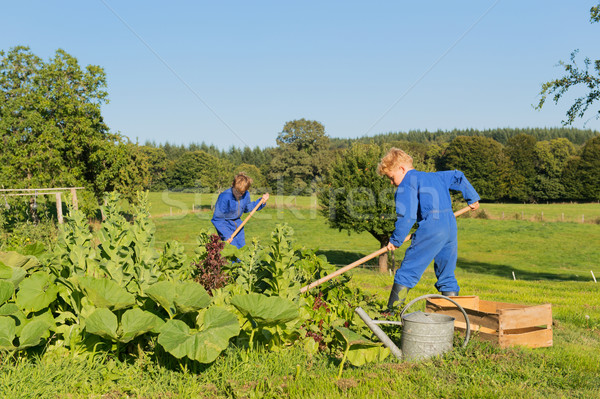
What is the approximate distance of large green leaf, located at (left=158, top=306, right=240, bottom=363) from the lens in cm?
306

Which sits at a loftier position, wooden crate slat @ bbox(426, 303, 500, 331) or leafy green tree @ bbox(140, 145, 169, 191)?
leafy green tree @ bbox(140, 145, 169, 191)

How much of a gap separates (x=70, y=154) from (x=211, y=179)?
1908 inches

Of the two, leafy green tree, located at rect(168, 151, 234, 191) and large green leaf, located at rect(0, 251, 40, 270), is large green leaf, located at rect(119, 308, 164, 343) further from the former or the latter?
leafy green tree, located at rect(168, 151, 234, 191)

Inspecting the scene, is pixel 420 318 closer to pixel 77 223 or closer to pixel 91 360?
pixel 91 360

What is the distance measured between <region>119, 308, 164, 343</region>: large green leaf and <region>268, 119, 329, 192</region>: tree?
201 feet

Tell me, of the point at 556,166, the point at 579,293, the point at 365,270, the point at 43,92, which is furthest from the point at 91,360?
the point at 556,166

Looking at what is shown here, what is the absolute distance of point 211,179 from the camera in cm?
7206

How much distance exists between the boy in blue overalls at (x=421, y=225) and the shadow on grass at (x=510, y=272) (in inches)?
699

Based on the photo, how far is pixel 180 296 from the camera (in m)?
3.33

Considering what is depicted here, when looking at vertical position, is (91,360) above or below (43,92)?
below

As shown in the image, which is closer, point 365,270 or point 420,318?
point 420,318

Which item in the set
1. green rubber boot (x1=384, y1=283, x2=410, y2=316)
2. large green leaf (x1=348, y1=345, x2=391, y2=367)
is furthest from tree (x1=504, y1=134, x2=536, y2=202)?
large green leaf (x1=348, y1=345, x2=391, y2=367)

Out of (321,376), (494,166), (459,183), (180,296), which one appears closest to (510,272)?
(459,183)

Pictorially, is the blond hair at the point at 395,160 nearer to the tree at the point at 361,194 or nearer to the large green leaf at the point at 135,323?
the large green leaf at the point at 135,323
